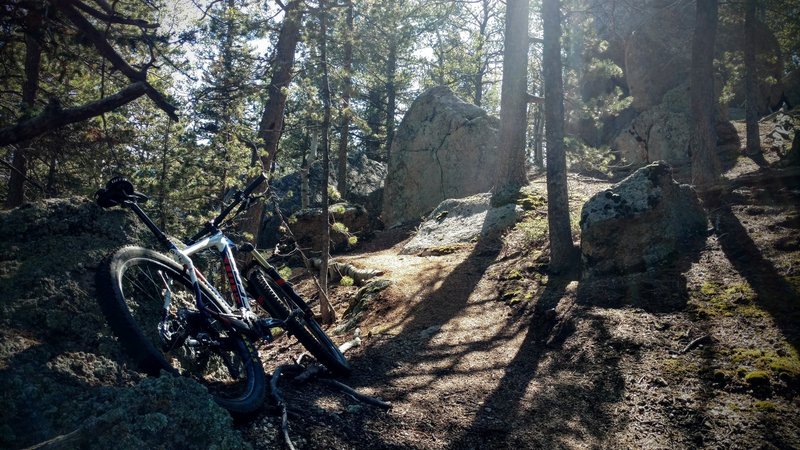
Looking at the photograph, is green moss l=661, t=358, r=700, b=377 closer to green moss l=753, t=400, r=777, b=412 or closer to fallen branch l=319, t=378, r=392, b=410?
green moss l=753, t=400, r=777, b=412

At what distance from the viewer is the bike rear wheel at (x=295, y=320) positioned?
195 inches

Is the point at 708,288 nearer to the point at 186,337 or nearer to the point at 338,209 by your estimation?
the point at 186,337

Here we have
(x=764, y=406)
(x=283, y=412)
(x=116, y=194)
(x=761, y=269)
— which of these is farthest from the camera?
(x=761, y=269)

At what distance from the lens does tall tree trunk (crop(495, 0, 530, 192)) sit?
39.0 feet

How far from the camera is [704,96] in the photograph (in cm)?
1277

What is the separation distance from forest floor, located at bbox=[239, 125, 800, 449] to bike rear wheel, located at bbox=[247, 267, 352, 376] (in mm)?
342

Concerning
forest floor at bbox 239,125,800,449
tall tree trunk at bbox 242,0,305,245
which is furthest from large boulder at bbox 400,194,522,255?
tall tree trunk at bbox 242,0,305,245

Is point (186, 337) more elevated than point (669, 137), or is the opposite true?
point (669, 137)

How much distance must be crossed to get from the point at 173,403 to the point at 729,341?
5.16m

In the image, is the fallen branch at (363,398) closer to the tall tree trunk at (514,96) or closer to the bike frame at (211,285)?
the bike frame at (211,285)

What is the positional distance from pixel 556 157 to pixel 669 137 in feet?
47.7

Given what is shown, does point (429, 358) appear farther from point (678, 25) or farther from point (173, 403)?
point (678, 25)

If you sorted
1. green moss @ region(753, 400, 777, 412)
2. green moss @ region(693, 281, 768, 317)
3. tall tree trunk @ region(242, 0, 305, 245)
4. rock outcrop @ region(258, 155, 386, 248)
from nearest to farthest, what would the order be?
1. green moss @ region(753, 400, 777, 412)
2. green moss @ region(693, 281, 768, 317)
3. tall tree trunk @ region(242, 0, 305, 245)
4. rock outcrop @ region(258, 155, 386, 248)

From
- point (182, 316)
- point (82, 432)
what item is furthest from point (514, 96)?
point (82, 432)
